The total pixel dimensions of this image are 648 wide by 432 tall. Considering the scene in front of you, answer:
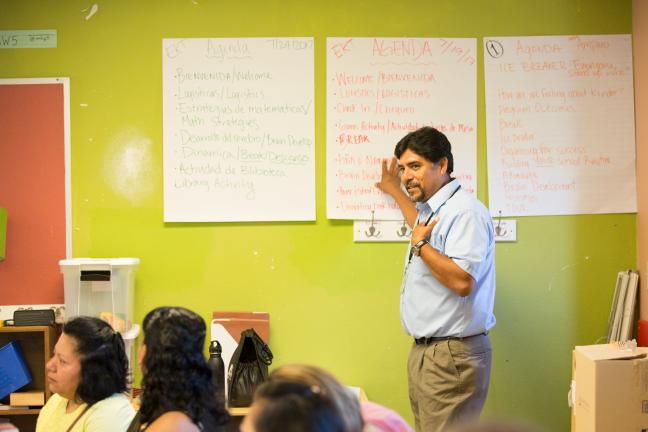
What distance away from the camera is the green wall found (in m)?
3.43

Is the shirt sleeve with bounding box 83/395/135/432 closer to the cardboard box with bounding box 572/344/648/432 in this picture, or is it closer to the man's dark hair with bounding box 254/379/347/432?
the man's dark hair with bounding box 254/379/347/432

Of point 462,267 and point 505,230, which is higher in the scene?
point 505,230

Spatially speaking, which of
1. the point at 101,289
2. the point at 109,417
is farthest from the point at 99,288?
the point at 109,417

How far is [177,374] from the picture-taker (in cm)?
190

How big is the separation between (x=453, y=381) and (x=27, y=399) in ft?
6.30

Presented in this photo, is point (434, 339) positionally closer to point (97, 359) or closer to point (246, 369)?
point (246, 369)

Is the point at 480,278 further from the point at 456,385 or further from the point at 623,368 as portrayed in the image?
the point at 623,368

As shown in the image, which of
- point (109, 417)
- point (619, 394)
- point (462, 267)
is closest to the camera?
point (109, 417)

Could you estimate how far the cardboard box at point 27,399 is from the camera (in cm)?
325

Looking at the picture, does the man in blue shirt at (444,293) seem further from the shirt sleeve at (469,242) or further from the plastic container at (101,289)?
the plastic container at (101,289)

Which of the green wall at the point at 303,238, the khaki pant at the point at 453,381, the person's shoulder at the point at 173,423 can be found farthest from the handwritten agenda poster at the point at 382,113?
the person's shoulder at the point at 173,423

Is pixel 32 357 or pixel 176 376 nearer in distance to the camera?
pixel 176 376

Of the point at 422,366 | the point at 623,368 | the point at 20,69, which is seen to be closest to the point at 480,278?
the point at 422,366

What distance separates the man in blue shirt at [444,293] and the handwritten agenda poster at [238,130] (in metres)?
0.70
